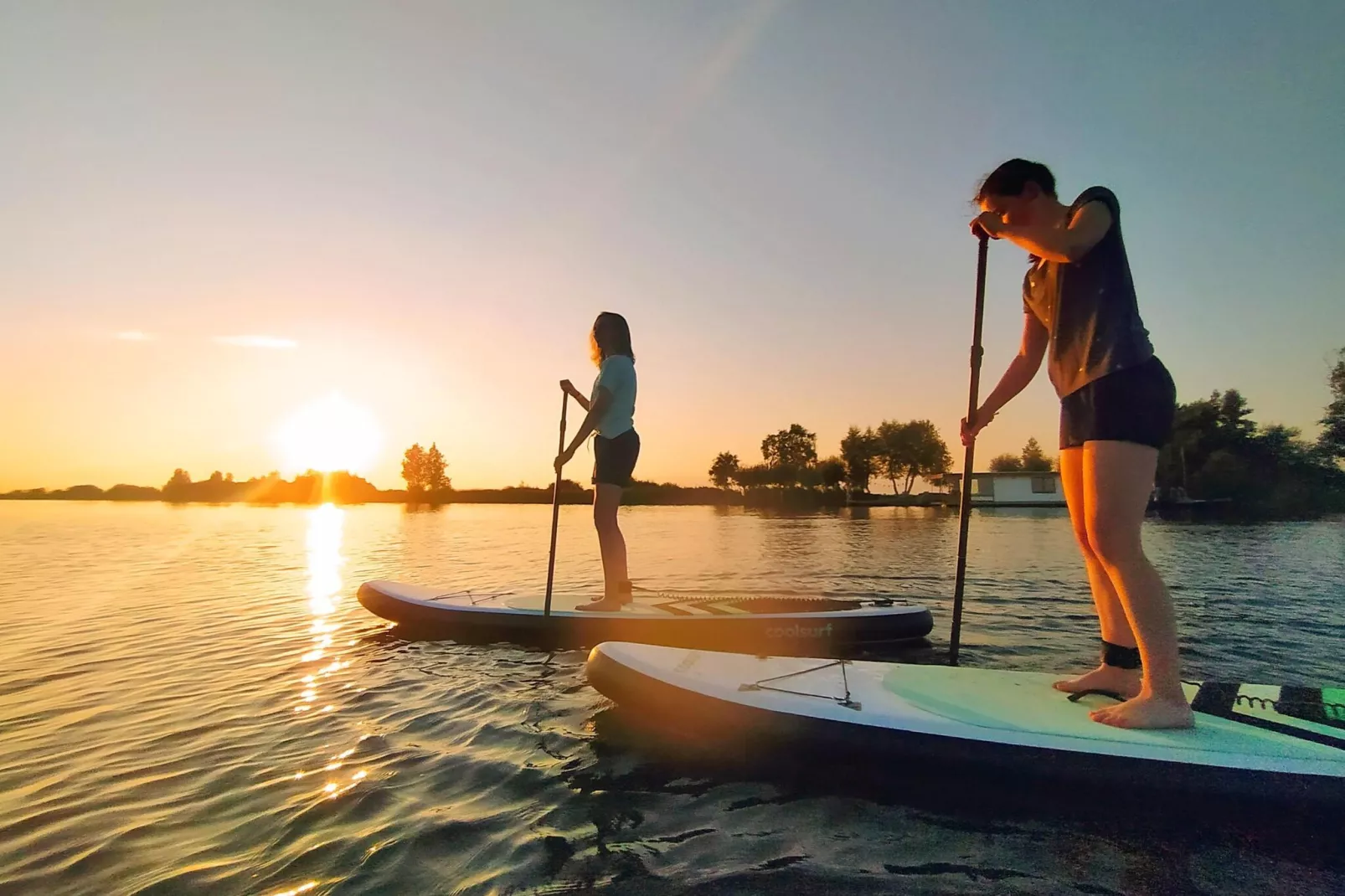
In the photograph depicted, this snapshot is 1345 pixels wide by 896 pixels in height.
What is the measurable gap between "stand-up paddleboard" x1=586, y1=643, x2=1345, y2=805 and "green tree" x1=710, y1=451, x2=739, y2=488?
354 feet

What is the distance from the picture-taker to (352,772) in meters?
3.85

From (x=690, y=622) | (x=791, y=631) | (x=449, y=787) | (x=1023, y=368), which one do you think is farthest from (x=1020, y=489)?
(x=449, y=787)

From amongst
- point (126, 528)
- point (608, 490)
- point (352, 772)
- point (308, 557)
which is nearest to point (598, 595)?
point (608, 490)

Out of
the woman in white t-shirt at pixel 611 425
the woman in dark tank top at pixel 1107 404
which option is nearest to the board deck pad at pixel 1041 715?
the woman in dark tank top at pixel 1107 404

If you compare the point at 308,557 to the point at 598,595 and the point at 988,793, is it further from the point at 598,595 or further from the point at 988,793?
the point at 988,793

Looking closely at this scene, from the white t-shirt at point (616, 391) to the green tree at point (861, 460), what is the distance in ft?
302

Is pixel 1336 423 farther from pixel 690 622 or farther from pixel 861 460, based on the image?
pixel 690 622

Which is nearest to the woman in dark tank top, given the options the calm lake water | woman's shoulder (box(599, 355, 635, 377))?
the calm lake water

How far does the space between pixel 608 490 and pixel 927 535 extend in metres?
22.3

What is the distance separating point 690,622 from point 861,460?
92.0 m

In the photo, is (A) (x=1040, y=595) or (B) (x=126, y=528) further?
(B) (x=126, y=528)

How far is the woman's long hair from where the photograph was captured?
6.98 metres

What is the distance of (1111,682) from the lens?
3.75 meters

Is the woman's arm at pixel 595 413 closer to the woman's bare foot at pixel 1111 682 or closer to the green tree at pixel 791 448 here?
the woman's bare foot at pixel 1111 682
